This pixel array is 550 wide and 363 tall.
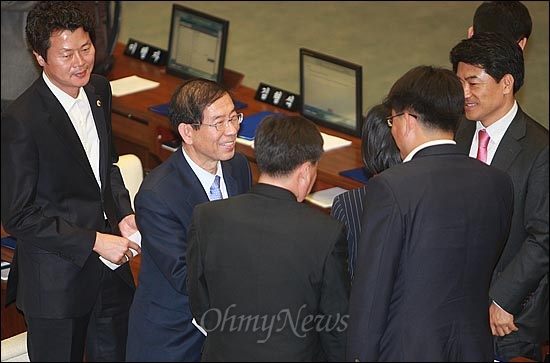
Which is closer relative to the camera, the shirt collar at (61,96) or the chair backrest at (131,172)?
the shirt collar at (61,96)

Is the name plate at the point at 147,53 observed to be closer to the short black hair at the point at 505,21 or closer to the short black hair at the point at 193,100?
the short black hair at the point at 505,21

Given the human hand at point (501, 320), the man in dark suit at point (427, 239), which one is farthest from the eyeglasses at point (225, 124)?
the human hand at point (501, 320)

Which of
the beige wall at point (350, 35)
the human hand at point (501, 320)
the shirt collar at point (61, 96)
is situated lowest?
the beige wall at point (350, 35)

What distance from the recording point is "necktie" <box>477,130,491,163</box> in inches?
173

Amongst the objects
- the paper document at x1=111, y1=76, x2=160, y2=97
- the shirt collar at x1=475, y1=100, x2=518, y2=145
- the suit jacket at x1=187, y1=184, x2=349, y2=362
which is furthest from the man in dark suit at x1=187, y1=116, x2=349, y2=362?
the paper document at x1=111, y1=76, x2=160, y2=97

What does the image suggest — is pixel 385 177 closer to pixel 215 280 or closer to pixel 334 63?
pixel 215 280

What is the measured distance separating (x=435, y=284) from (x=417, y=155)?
0.40m

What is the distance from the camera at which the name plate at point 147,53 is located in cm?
744

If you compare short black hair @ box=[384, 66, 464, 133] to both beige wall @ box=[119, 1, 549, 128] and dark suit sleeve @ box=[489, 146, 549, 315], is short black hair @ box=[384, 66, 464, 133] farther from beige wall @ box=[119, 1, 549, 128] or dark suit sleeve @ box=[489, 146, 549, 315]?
beige wall @ box=[119, 1, 549, 128]

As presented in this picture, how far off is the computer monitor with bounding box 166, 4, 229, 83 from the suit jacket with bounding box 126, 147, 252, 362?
2.98 metres

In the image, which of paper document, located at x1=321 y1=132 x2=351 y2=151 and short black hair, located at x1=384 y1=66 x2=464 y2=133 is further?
paper document, located at x1=321 y1=132 x2=351 y2=151

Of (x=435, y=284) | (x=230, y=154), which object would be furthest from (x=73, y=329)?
(x=435, y=284)

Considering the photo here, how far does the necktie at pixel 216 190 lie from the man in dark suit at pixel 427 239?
0.68m

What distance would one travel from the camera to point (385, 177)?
3.47 m
